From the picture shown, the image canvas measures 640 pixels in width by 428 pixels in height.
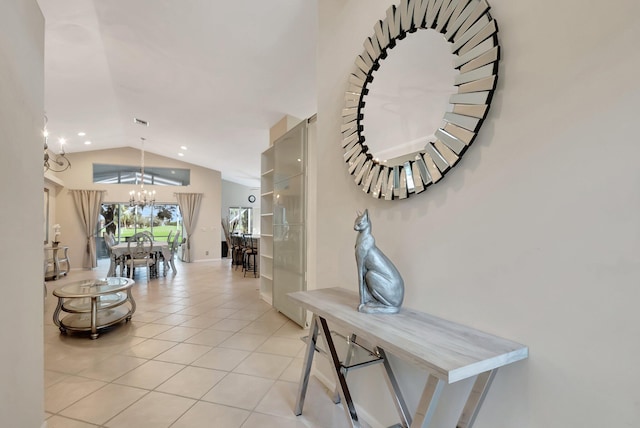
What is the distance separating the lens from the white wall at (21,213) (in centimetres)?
132

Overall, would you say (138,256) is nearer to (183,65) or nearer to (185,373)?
(183,65)

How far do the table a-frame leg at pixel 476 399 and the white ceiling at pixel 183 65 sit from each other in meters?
2.89

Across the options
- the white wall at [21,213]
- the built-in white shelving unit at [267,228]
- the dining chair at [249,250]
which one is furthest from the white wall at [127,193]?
the white wall at [21,213]

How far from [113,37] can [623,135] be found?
4672mm

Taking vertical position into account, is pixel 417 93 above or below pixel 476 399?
above

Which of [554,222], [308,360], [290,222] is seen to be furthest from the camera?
[290,222]

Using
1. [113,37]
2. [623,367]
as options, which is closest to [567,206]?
[623,367]

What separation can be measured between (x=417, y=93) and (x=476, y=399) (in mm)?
1338

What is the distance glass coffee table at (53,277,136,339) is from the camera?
10.3 ft

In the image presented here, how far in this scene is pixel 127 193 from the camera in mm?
8859

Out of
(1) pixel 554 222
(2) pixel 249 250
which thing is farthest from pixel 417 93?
(2) pixel 249 250

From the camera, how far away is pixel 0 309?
4.17ft

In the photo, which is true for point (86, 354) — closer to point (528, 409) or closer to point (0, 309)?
point (0, 309)

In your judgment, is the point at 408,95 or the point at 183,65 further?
the point at 183,65
